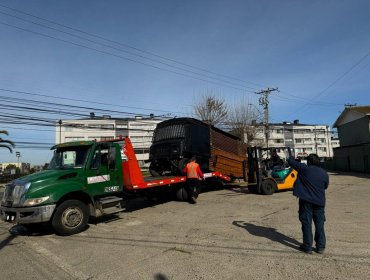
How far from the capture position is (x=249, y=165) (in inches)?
636

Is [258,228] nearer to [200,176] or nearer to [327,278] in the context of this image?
[327,278]

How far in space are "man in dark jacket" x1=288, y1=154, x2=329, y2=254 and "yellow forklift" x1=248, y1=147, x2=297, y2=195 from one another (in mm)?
8926

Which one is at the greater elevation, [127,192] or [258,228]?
[127,192]

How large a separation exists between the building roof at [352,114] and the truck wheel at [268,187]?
2096 cm

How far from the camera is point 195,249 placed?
22.2 ft

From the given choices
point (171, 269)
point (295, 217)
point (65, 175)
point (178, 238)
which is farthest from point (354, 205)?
point (65, 175)

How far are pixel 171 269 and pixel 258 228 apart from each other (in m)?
3.37

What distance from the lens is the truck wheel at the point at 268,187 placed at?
15188 mm

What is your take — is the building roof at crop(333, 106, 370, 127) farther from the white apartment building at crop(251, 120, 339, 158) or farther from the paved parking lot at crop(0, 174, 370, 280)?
the white apartment building at crop(251, 120, 339, 158)

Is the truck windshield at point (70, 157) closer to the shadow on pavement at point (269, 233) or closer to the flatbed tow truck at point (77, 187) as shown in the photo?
the flatbed tow truck at point (77, 187)

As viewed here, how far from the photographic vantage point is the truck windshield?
9.62 meters

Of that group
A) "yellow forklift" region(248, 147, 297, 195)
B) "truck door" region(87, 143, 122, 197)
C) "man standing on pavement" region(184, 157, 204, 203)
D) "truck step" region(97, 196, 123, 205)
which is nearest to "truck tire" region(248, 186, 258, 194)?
"yellow forklift" region(248, 147, 297, 195)

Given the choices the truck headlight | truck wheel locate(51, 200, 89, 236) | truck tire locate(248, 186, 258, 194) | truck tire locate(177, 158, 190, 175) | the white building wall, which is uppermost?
the white building wall

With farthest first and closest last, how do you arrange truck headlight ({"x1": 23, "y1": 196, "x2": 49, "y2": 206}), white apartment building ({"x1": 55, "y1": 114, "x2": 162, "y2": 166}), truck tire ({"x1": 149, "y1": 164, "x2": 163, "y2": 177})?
1. white apartment building ({"x1": 55, "y1": 114, "x2": 162, "y2": 166})
2. truck tire ({"x1": 149, "y1": 164, "x2": 163, "y2": 177})
3. truck headlight ({"x1": 23, "y1": 196, "x2": 49, "y2": 206})
